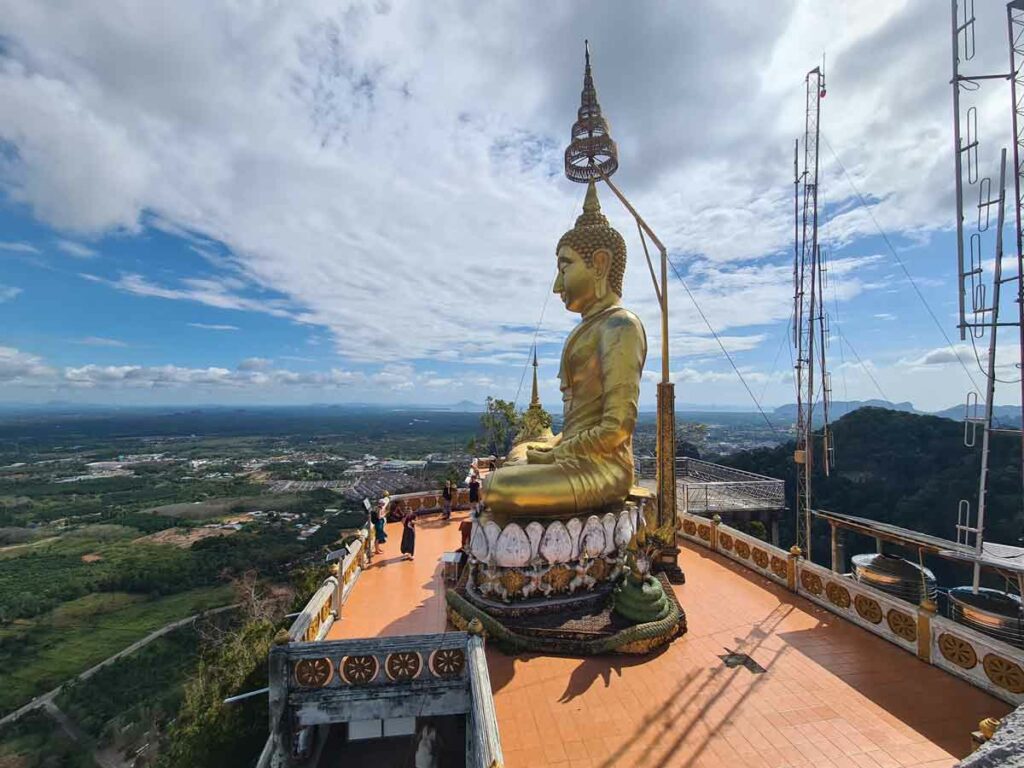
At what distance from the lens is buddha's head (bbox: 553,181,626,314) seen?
994 cm

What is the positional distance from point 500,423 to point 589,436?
18.1m

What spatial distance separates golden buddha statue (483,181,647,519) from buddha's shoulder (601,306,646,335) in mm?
18

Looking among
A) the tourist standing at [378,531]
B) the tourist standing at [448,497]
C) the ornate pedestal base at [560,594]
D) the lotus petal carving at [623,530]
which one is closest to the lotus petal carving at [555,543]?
the ornate pedestal base at [560,594]

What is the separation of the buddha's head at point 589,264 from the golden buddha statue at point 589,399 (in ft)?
0.06

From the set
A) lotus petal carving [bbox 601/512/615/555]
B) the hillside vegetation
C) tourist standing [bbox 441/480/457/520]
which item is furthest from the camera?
the hillside vegetation

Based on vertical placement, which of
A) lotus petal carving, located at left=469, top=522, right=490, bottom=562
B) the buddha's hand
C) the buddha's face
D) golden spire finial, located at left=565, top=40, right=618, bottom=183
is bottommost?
lotus petal carving, located at left=469, top=522, right=490, bottom=562

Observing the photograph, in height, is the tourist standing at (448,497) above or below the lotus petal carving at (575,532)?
below

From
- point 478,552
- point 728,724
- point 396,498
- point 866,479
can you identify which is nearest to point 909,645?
point 728,724

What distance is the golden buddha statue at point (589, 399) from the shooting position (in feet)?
26.5

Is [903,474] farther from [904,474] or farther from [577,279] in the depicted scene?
[577,279]

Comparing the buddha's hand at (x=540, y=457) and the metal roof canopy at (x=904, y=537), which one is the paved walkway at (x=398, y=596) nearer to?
the buddha's hand at (x=540, y=457)

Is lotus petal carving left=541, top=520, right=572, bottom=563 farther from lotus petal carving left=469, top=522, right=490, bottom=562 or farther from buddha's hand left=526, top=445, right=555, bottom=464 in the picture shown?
buddha's hand left=526, top=445, right=555, bottom=464

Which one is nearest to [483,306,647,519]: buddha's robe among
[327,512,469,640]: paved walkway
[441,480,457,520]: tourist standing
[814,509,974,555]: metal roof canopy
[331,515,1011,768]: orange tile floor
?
[331,515,1011,768]: orange tile floor

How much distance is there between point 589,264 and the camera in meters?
9.94
